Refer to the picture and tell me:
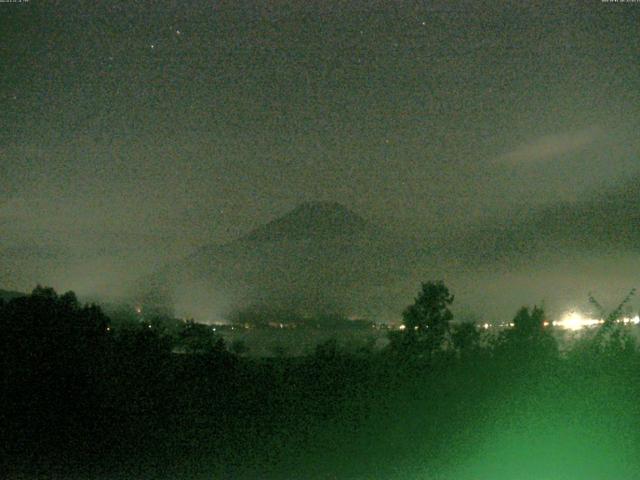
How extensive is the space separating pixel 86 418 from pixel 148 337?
289cm

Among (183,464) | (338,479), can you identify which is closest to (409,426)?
(338,479)

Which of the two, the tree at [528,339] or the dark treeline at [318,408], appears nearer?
the dark treeline at [318,408]

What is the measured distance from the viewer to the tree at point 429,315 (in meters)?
16.6

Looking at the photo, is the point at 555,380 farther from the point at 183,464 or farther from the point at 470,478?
the point at 183,464

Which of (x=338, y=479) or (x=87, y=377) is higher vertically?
(x=87, y=377)

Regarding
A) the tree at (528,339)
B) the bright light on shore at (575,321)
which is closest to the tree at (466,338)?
the tree at (528,339)

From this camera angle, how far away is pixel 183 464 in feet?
31.7

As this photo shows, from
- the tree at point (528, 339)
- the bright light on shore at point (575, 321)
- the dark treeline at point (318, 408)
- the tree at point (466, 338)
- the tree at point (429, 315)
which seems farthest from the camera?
the tree at point (429, 315)

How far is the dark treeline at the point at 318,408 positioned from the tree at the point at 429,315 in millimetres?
3391

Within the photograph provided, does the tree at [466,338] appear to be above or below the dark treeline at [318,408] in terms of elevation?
above

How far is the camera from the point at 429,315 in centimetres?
1738

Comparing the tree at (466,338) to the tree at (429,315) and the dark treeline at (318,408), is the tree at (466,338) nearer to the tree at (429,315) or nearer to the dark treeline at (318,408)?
the dark treeline at (318,408)

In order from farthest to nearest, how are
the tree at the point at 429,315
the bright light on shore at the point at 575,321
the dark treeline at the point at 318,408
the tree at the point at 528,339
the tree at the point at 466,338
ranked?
the tree at the point at 429,315 → the tree at the point at 466,338 → the bright light on shore at the point at 575,321 → the tree at the point at 528,339 → the dark treeline at the point at 318,408

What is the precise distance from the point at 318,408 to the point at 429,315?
273 inches
